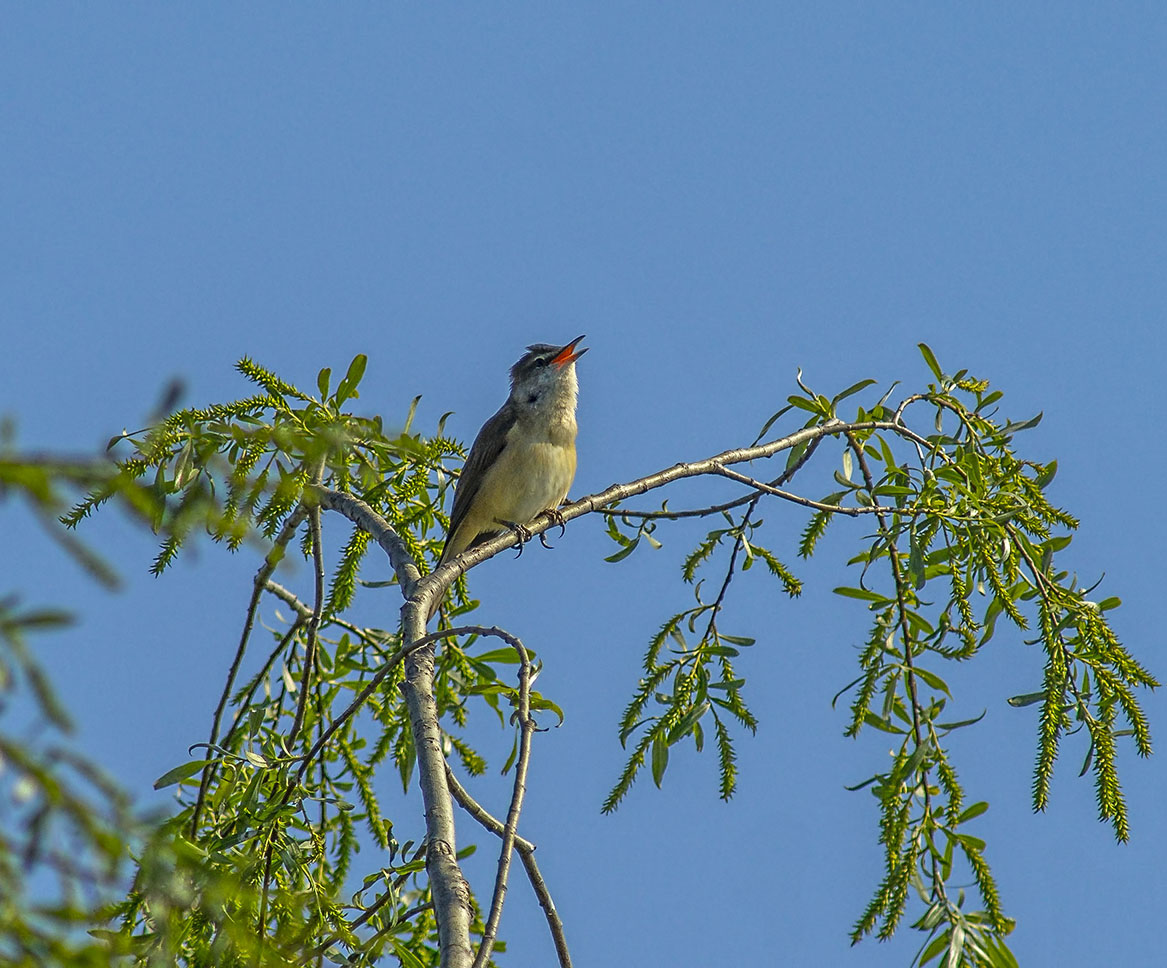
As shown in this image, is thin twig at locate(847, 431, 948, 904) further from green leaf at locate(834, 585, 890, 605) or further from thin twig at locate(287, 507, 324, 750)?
thin twig at locate(287, 507, 324, 750)

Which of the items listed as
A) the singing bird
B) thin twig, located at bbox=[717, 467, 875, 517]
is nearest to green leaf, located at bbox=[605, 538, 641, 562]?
thin twig, located at bbox=[717, 467, 875, 517]

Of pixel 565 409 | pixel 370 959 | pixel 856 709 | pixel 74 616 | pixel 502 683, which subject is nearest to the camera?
pixel 74 616

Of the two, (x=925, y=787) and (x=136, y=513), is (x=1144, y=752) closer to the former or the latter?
(x=925, y=787)

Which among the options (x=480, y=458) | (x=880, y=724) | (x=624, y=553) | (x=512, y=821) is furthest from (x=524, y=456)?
(x=512, y=821)

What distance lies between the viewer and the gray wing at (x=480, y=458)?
7676 mm

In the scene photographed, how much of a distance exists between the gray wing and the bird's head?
16 centimetres

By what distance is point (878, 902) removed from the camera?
3.47m

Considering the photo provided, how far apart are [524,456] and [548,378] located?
2.76 ft

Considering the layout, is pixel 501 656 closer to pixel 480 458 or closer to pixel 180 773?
pixel 180 773

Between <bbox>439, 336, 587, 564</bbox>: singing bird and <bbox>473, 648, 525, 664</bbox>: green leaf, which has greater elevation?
<bbox>439, 336, 587, 564</bbox>: singing bird

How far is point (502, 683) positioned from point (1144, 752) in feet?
6.92

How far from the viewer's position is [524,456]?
7707 mm

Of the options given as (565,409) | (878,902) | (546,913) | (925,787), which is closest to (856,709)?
(925,787)

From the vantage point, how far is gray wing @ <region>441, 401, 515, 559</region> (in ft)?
25.2
